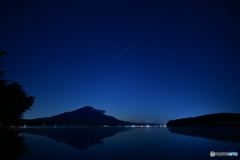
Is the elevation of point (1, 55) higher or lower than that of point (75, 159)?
higher

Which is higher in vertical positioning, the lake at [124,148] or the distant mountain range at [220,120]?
the distant mountain range at [220,120]

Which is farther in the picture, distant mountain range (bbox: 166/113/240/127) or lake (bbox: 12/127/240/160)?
distant mountain range (bbox: 166/113/240/127)

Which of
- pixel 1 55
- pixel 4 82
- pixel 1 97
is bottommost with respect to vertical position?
pixel 1 97

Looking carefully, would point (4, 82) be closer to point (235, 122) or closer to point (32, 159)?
point (32, 159)

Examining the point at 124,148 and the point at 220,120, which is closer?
the point at 124,148

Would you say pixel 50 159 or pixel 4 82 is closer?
pixel 50 159

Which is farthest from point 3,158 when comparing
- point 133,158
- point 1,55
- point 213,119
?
point 213,119

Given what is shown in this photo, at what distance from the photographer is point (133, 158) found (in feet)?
32.1

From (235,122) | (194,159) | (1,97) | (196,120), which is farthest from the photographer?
(196,120)

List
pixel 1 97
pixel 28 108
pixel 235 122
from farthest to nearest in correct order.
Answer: pixel 235 122
pixel 28 108
pixel 1 97

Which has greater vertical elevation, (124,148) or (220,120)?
(220,120)

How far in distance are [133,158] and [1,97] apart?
18.2 m

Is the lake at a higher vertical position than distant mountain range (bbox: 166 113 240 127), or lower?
lower

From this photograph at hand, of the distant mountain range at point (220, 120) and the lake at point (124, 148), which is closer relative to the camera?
the lake at point (124, 148)
